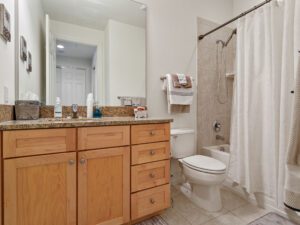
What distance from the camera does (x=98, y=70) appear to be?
1698 mm

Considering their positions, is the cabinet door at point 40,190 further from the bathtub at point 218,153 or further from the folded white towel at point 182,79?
the bathtub at point 218,153

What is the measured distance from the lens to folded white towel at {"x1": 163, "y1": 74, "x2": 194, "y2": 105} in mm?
1881

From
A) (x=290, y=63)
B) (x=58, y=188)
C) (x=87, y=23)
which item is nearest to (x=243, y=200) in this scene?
(x=290, y=63)

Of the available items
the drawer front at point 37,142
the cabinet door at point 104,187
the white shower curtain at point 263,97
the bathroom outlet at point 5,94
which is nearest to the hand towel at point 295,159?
the white shower curtain at point 263,97

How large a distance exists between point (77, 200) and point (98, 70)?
1146 mm

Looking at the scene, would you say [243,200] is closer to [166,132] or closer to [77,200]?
[166,132]

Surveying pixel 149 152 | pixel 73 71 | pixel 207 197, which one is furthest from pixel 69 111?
pixel 207 197

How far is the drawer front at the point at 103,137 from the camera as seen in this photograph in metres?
1.08

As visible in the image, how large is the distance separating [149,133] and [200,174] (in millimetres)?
637

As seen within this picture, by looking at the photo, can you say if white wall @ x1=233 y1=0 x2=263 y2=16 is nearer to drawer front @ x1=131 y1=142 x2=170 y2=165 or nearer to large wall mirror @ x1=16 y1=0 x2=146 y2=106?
large wall mirror @ x1=16 y1=0 x2=146 y2=106

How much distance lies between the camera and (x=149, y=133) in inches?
51.8

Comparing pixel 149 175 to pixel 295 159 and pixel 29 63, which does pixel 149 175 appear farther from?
pixel 29 63

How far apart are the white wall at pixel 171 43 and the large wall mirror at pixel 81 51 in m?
0.10

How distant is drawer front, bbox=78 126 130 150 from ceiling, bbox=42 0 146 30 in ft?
3.59
